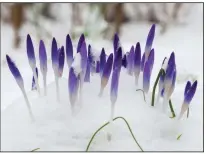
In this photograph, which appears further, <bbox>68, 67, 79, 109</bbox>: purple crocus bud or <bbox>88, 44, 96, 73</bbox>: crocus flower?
<bbox>88, 44, 96, 73</bbox>: crocus flower

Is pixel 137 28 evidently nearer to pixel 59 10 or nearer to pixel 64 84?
pixel 59 10

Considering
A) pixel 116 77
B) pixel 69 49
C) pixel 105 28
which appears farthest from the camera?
pixel 105 28

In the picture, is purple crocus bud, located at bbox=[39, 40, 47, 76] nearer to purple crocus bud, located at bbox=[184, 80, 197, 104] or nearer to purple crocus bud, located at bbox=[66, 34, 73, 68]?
purple crocus bud, located at bbox=[66, 34, 73, 68]

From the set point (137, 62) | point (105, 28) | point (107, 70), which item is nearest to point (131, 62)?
point (137, 62)

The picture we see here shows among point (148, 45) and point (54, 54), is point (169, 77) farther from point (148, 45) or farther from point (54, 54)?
point (54, 54)

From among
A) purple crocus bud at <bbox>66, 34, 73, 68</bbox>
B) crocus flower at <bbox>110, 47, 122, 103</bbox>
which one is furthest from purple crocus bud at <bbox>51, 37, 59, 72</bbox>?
crocus flower at <bbox>110, 47, 122, 103</bbox>

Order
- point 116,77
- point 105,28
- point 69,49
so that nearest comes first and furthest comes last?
point 116,77, point 69,49, point 105,28

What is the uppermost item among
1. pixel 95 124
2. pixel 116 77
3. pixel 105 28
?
pixel 105 28

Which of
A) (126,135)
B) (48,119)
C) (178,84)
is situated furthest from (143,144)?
(178,84)

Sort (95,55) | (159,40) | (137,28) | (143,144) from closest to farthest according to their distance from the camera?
(143,144) → (95,55) → (159,40) → (137,28)
